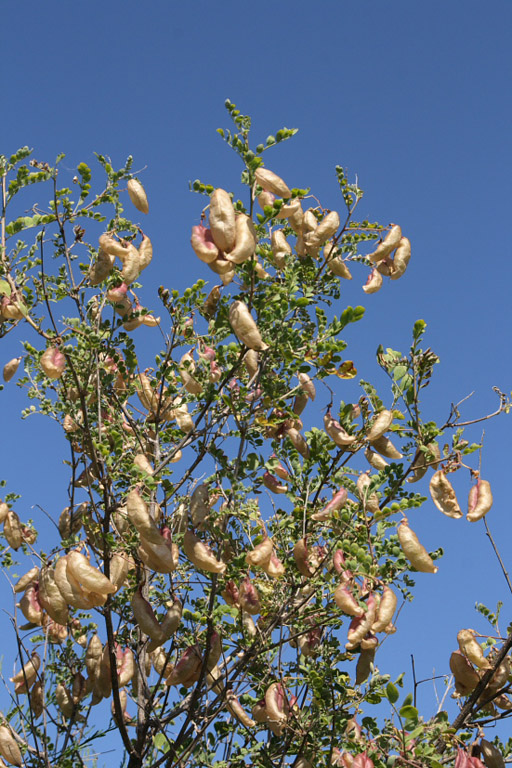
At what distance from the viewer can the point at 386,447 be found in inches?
144

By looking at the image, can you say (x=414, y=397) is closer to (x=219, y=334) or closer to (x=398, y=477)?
(x=398, y=477)

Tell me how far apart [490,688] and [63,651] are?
2.24 metres

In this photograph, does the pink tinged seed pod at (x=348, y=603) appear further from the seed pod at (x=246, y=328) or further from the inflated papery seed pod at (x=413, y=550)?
the seed pod at (x=246, y=328)

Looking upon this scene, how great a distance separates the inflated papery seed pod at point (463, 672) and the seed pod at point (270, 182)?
7.46 feet

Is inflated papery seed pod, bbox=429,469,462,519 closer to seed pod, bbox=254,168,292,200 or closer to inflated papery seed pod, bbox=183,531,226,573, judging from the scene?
inflated papery seed pod, bbox=183,531,226,573

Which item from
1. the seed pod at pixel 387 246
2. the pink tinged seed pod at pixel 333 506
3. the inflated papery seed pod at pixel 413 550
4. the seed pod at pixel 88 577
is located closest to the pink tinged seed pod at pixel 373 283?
the seed pod at pixel 387 246

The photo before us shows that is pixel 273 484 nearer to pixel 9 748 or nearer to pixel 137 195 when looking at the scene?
pixel 137 195

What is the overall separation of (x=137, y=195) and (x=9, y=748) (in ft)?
9.26

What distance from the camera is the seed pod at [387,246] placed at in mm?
4039

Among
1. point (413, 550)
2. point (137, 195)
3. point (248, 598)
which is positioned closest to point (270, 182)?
point (137, 195)

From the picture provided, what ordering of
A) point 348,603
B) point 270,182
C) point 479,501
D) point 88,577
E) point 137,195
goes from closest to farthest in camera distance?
point 88,577 < point 348,603 < point 270,182 < point 479,501 < point 137,195

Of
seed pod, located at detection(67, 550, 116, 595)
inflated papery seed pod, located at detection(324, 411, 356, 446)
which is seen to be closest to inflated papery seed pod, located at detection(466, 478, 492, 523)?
inflated papery seed pod, located at detection(324, 411, 356, 446)

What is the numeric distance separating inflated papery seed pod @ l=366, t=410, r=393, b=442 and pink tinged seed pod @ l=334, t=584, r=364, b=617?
0.76 metres

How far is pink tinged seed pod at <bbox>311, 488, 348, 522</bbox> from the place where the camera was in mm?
3621
